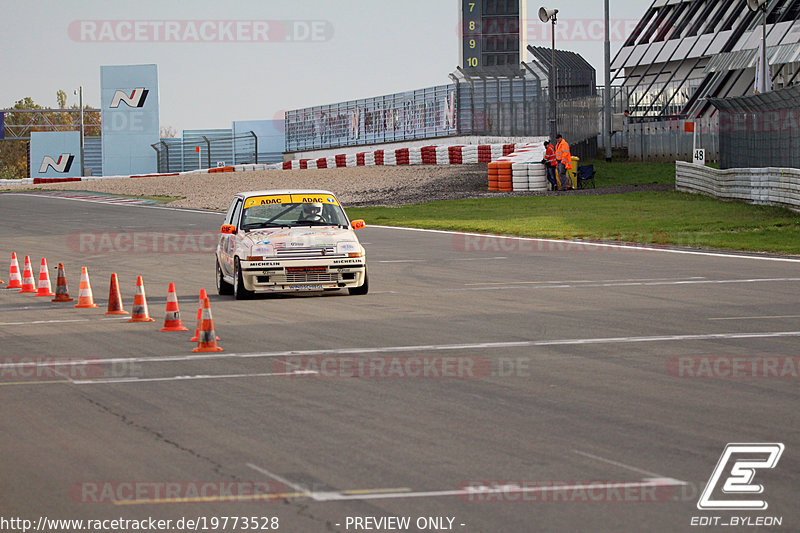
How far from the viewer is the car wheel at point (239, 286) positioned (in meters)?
15.9

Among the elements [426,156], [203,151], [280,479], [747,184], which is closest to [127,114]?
[203,151]

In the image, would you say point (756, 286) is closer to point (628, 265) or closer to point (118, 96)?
point (628, 265)

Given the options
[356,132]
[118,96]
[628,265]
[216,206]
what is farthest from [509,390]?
[118,96]

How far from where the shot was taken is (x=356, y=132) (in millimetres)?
72625

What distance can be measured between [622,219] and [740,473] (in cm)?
2458

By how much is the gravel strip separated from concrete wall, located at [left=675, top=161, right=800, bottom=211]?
106 inches

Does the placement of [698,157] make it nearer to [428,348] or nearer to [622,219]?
[622,219]

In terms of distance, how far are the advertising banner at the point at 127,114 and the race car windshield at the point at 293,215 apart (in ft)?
237

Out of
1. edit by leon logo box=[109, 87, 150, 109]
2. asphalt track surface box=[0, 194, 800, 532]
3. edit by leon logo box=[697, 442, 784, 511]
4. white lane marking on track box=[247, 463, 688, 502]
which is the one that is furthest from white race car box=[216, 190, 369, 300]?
edit by leon logo box=[109, 87, 150, 109]

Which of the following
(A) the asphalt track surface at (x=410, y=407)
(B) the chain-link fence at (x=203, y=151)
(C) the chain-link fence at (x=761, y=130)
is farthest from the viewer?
(B) the chain-link fence at (x=203, y=151)

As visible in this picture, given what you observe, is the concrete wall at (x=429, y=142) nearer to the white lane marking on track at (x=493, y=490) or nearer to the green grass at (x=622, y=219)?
the green grass at (x=622, y=219)

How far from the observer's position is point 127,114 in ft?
286

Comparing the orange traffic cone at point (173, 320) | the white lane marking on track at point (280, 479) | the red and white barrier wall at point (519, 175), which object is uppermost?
the red and white barrier wall at point (519, 175)

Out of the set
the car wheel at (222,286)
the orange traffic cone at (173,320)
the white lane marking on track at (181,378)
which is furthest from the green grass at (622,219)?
the white lane marking on track at (181,378)
